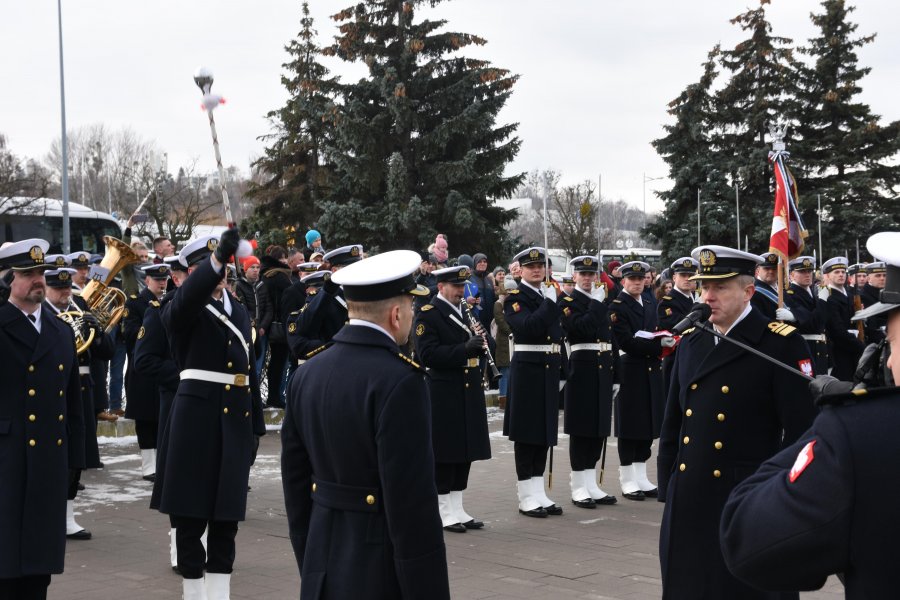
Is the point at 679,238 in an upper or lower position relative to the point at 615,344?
upper

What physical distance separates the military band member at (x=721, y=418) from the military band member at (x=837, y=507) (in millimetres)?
→ 2419

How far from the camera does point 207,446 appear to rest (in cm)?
639

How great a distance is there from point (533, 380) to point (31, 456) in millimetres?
5356

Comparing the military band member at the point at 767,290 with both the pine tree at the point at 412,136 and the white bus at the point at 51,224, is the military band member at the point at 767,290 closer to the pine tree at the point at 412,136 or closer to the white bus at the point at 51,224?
the pine tree at the point at 412,136

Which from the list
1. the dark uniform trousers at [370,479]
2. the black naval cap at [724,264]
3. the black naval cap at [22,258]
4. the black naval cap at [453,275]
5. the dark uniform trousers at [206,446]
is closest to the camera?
the dark uniform trousers at [370,479]

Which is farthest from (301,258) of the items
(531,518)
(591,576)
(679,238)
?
(679,238)

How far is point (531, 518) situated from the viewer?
9.61m

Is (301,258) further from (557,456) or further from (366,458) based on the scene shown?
(366,458)

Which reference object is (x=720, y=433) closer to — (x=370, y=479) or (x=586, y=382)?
(x=370, y=479)

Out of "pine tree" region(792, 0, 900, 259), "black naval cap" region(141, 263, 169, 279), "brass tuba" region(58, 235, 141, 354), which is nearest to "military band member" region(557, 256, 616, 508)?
"black naval cap" region(141, 263, 169, 279)

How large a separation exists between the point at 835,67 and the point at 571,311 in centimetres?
3558

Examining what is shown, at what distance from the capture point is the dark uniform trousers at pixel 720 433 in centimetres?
484

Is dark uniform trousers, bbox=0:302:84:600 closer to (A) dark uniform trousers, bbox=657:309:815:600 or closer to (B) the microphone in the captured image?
(A) dark uniform trousers, bbox=657:309:815:600

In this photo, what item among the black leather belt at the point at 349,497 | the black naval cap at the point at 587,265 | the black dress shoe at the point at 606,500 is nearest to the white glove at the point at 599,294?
the black naval cap at the point at 587,265
